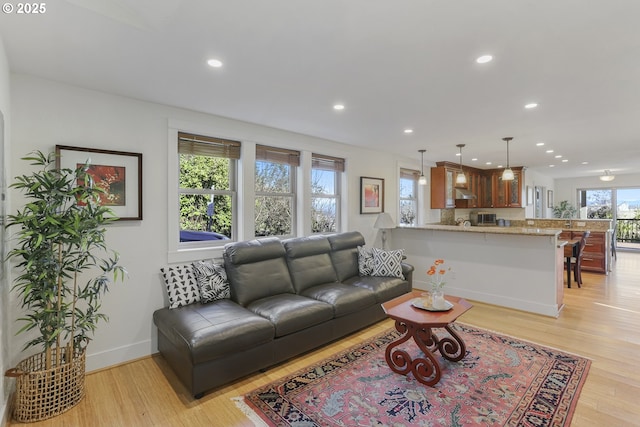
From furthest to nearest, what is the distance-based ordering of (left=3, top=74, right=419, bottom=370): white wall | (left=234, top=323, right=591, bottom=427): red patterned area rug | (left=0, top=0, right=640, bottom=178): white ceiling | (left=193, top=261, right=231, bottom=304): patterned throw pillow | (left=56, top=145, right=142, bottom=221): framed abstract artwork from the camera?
(left=193, top=261, right=231, bottom=304): patterned throw pillow, (left=56, top=145, right=142, bottom=221): framed abstract artwork, (left=3, top=74, right=419, bottom=370): white wall, (left=234, top=323, right=591, bottom=427): red patterned area rug, (left=0, top=0, right=640, bottom=178): white ceiling

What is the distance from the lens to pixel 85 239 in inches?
81.4

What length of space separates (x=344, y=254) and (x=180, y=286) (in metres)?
2.14

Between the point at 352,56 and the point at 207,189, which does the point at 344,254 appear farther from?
the point at 352,56

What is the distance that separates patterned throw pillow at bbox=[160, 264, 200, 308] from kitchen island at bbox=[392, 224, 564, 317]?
3662 mm

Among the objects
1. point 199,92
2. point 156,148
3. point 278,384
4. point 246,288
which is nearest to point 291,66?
point 199,92

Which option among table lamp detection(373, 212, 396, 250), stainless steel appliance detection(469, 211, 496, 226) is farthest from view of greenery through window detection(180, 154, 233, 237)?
stainless steel appliance detection(469, 211, 496, 226)

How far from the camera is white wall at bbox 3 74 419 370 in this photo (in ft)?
7.88

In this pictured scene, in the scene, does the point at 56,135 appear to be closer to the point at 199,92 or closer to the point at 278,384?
the point at 199,92

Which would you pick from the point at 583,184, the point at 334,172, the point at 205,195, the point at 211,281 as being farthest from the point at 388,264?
the point at 583,184

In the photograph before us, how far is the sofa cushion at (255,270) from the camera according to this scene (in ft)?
10.3

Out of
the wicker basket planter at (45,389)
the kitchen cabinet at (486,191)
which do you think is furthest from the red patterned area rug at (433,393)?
the kitchen cabinet at (486,191)

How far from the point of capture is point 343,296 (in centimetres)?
329

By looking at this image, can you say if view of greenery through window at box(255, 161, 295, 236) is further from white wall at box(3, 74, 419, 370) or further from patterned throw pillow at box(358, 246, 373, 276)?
patterned throw pillow at box(358, 246, 373, 276)

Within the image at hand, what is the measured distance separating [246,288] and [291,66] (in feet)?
6.95
